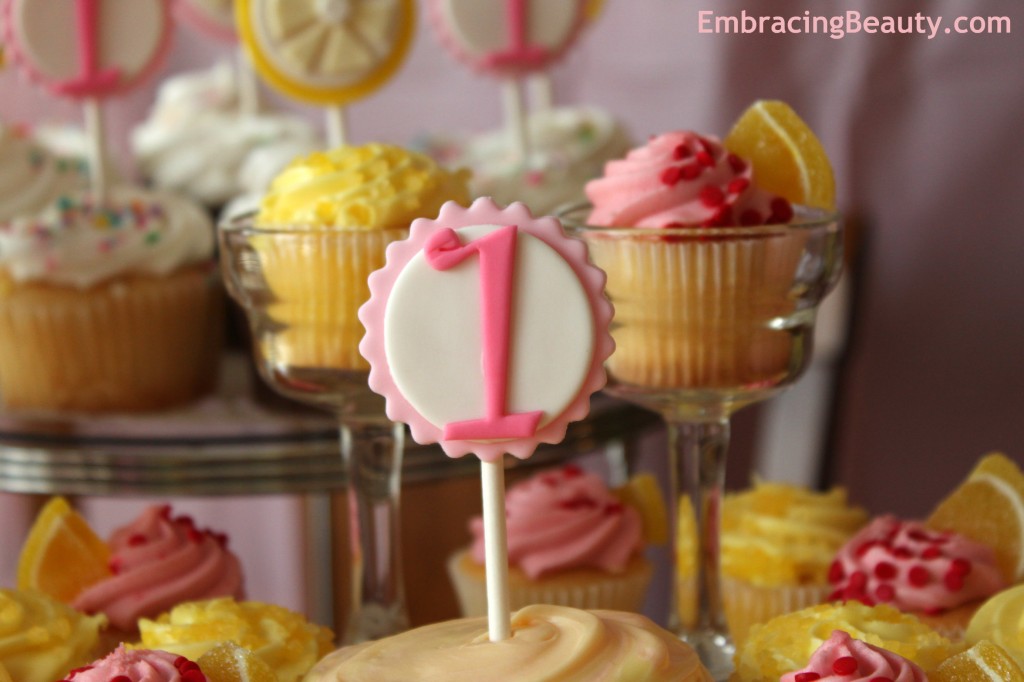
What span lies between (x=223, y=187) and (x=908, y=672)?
71.4 inches

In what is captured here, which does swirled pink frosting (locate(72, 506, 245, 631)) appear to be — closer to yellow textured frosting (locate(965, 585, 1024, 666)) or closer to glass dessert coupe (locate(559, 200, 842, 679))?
glass dessert coupe (locate(559, 200, 842, 679))

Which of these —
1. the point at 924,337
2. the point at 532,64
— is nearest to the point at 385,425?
the point at 532,64

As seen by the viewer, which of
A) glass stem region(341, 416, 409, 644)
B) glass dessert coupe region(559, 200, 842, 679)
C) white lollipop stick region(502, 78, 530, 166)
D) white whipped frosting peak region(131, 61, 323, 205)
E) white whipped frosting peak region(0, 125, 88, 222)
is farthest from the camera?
white whipped frosting peak region(131, 61, 323, 205)

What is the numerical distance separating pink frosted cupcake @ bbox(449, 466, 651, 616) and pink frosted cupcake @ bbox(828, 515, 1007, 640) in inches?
10.9

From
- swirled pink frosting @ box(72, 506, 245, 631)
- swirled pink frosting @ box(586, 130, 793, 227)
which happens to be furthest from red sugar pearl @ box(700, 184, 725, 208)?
swirled pink frosting @ box(72, 506, 245, 631)

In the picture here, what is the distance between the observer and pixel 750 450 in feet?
9.19

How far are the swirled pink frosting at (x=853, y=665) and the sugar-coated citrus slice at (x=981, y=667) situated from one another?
0.03 meters

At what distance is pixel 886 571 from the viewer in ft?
3.55

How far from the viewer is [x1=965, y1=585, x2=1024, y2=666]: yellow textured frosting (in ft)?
2.97

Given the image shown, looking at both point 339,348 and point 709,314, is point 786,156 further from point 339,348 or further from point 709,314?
point 339,348

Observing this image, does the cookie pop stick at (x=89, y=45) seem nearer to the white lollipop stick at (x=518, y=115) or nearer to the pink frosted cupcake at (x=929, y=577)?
the white lollipop stick at (x=518, y=115)

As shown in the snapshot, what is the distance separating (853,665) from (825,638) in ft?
0.35

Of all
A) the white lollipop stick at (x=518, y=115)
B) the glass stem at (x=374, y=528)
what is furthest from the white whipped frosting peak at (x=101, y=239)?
the glass stem at (x=374, y=528)

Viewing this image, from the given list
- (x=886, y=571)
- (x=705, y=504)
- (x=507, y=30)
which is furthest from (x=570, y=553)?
(x=507, y=30)
